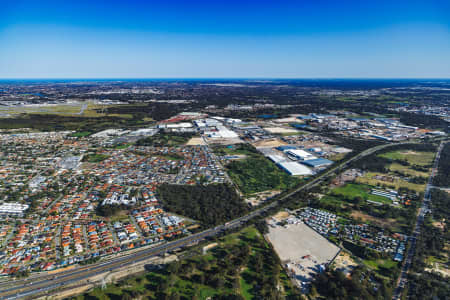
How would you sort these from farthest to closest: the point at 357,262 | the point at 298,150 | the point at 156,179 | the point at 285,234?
the point at 298,150 → the point at 156,179 → the point at 285,234 → the point at 357,262

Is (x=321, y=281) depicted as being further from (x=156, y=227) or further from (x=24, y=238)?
(x=24, y=238)

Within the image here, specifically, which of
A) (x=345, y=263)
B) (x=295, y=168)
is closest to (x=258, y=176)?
(x=295, y=168)

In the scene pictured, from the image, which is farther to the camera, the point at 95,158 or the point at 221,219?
the point at 95,158

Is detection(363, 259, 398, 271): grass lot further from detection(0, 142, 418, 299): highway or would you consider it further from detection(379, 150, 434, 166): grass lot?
detection(379, 150, 434, 166): grass lot

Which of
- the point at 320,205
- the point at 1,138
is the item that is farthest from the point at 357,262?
the point at 1,138

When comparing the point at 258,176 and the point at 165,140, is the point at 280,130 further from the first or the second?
the point at 258,176
